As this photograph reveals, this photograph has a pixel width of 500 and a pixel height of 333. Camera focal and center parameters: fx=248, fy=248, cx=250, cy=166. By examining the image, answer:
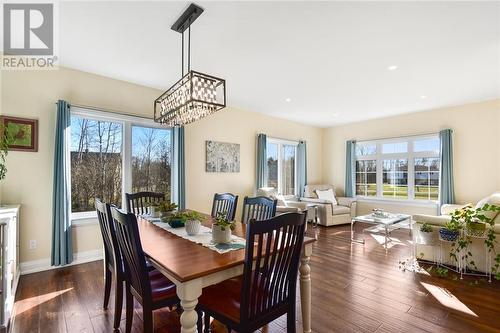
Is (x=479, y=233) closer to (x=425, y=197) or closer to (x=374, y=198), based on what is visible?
(x=425, y=197)

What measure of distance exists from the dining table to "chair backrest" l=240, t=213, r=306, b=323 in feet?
0.44

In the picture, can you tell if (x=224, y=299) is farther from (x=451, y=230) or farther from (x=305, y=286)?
(x=451, y=230)

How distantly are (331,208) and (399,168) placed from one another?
2.02 meters

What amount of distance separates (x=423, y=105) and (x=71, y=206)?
649cm

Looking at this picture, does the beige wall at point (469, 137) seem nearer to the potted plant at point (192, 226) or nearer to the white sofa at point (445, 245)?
the white sofa at point (445, 245)

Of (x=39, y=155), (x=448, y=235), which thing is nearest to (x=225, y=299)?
(x=448, y=235)

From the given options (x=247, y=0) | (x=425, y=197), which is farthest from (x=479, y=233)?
(x=247, y=0)

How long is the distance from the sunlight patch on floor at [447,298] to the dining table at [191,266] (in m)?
1.51

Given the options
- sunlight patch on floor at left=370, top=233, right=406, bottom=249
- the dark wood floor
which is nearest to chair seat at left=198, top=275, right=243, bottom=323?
the dark wood floor

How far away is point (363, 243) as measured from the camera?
4.38 metres

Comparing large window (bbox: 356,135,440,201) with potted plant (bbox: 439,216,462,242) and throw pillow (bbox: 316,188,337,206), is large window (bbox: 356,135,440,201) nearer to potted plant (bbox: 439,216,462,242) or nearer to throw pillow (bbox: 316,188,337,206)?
throw pillow (bbox: 316,188,337,206)

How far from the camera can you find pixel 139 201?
3070 mm

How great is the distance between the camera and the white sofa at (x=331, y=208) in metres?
5.65

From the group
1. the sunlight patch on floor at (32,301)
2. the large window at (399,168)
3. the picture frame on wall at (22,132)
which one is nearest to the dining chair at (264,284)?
the sunlight patch on floor at (32,301)
